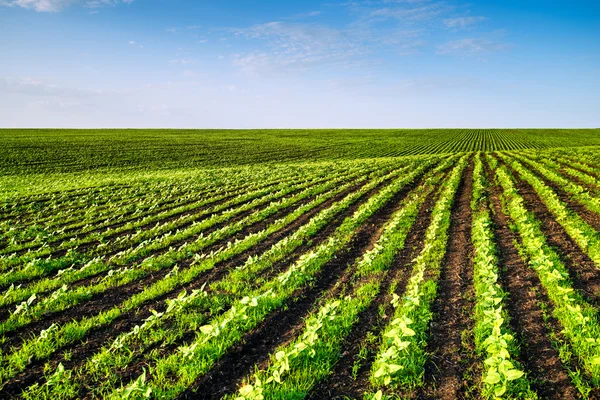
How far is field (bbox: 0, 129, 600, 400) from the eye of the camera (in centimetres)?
517

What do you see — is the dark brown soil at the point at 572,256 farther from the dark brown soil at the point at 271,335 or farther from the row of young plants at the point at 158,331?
the row of young plants at the point at 158,331

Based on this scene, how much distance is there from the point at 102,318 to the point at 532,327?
763 centimetres

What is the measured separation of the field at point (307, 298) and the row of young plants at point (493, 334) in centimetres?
4

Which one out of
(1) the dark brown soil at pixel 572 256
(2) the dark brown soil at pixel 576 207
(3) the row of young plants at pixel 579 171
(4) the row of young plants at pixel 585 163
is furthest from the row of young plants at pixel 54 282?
(4) the row of young plants at pixel 585 163

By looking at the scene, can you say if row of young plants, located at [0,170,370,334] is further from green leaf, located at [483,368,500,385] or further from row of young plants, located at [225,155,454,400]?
green leaf, located at [483,368,500,385]

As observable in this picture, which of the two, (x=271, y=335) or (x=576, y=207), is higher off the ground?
(x=576, y=207)

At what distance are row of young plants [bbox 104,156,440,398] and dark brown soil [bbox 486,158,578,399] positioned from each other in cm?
411

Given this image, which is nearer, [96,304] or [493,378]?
[493,378]

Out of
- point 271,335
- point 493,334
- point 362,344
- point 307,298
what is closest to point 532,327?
point 493,334

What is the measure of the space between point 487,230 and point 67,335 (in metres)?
11.1

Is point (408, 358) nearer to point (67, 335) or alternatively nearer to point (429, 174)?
point (67, 335)

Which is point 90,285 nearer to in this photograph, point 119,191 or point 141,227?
point 141,227

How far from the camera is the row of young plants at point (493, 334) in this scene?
461cm

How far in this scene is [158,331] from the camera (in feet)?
21.4
